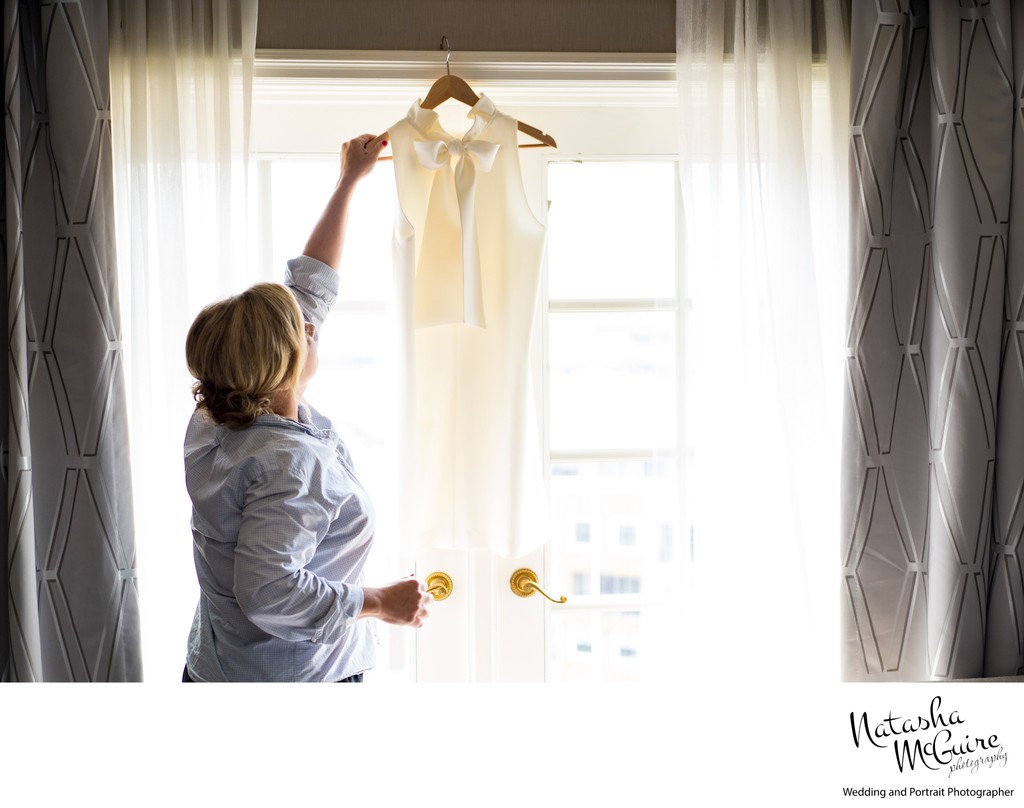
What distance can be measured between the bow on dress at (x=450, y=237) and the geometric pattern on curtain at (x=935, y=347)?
75 cm

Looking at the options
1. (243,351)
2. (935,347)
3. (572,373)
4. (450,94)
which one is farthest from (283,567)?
(935,347)

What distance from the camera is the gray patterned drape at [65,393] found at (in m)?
1.54

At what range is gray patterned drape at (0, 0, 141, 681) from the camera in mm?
1542

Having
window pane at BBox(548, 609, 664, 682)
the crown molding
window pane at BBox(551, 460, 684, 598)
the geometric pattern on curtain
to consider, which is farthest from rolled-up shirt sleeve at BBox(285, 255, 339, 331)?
the geometric pattern on curtain

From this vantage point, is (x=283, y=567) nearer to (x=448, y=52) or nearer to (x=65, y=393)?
(x=65, y=393)

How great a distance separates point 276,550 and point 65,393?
62 centimetres

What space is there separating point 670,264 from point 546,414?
0.44 meters

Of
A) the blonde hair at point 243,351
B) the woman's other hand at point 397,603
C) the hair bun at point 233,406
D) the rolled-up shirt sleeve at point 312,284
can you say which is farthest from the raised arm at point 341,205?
the woman's other hand at point 397,603

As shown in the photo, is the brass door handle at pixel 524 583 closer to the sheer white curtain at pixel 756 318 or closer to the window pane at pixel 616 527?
the window pane at pixel 616 527

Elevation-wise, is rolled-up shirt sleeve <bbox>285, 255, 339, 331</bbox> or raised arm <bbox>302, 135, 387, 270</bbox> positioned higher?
raised arm <bbox>302, 135, 387, 270</bbox>

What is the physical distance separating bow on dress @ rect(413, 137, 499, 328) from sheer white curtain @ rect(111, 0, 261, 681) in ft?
1.19

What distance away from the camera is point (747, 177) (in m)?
1.66

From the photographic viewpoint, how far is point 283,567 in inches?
50.2

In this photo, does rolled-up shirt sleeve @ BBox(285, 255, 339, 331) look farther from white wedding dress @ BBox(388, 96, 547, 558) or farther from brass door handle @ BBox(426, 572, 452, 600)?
brass door handle @ BBox(426, 572, 452, 600)
